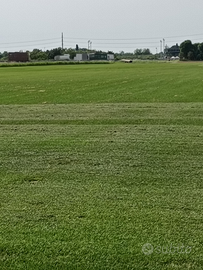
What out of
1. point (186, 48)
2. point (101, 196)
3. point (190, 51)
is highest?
point (186, 48)

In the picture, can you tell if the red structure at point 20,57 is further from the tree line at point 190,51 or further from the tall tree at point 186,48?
the tree line at point 190,51

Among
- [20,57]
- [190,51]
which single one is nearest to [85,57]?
[20,57]

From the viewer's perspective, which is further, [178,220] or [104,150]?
[104,150]

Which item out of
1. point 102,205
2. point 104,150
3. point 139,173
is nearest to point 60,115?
point 104,150

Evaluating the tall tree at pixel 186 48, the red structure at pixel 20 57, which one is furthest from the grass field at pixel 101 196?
the tall tree at pixel 186 48

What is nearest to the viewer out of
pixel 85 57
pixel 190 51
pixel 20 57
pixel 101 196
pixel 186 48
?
pixel 101 196

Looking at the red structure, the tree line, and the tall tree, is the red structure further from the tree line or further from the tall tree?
the tree line

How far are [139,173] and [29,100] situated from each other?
10574mm

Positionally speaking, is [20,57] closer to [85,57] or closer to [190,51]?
[85,57]

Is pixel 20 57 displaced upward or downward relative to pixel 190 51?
downward

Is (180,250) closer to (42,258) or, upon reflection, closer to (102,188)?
(42,258)

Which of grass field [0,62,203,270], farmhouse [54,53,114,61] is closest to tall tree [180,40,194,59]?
farmhouse [54,53,114,61]

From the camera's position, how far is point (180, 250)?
3469mm

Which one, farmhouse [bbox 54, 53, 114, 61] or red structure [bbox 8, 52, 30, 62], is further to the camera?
farmhouse [bbox 54, 53, 114, 61]
